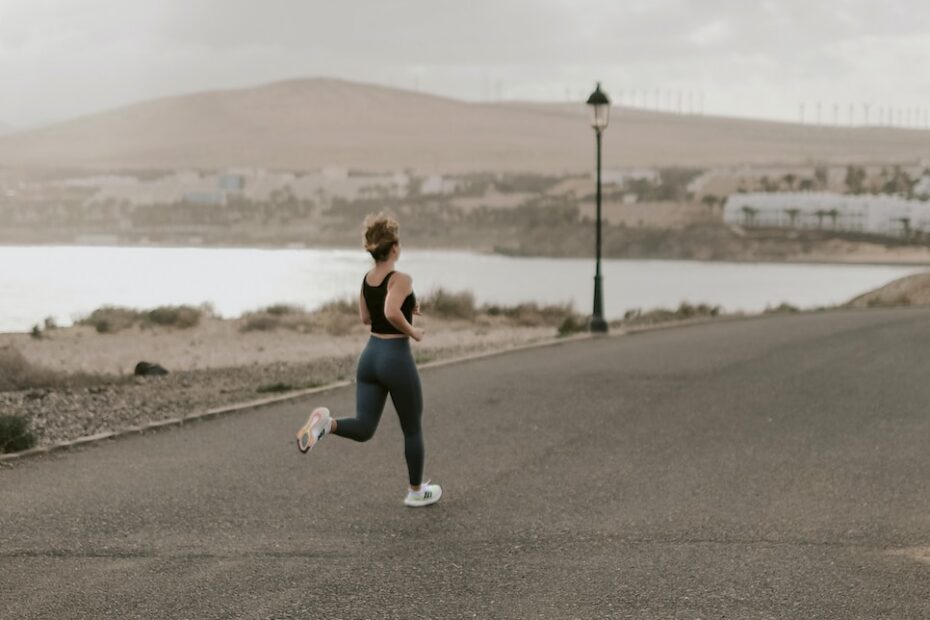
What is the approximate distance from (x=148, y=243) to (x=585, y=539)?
518ft

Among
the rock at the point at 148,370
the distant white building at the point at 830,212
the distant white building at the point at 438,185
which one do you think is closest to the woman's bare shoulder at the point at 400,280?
the rock at the point at 148,370

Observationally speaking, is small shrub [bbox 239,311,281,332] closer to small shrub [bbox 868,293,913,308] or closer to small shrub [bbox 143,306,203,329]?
small shrub [bbox 143,306,203,329]

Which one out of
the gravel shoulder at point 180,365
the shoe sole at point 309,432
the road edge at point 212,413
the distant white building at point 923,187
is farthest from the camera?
the distant white building at point 923,187

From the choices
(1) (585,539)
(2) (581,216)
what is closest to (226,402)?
(1) (585,539)

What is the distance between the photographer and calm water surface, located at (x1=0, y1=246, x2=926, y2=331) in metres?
53.0

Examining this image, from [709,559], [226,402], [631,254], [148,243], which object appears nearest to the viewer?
[709,559]

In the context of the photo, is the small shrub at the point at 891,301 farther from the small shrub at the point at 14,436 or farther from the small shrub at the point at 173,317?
the small shrub at the point at 14,436

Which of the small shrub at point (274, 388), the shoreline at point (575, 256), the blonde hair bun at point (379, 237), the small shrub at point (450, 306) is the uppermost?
the blonde hair bun at point (379, 237)

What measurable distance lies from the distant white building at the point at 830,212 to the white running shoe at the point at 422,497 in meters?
111

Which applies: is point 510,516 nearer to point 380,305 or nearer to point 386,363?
point 386,363

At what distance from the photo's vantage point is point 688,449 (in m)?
10.6

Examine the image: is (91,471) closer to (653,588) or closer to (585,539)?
(585,539)

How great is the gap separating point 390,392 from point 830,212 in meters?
116

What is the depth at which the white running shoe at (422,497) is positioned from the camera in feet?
27.0
